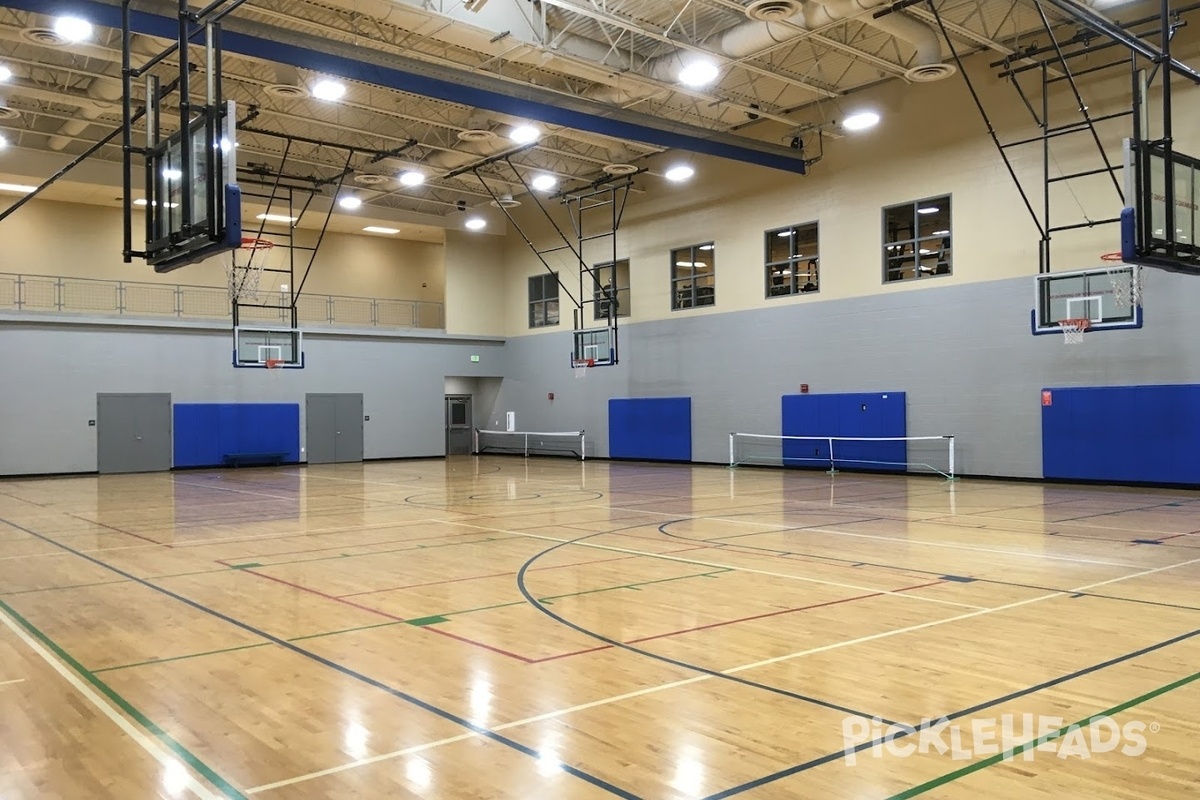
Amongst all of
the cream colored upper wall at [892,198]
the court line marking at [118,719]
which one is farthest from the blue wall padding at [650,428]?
the court line marking at [118,719]

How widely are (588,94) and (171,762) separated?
704 inches

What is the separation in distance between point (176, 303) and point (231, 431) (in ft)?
14.4

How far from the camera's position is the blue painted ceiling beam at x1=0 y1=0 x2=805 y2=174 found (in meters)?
13.4

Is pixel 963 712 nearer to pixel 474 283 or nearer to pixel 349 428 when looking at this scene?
pixel 349 428

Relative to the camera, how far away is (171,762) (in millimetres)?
4164

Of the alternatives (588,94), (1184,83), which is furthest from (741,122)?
(1184,83)

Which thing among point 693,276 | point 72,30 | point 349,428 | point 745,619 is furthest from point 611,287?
point 745,619

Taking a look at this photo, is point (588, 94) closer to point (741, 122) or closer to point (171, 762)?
point (741, 122)

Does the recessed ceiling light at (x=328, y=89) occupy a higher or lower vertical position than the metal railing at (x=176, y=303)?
higher

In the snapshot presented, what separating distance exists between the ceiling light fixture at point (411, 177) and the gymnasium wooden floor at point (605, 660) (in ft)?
46.8

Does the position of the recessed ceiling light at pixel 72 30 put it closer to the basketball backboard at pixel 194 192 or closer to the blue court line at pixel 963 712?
the basketball backboard at pixel 194 192

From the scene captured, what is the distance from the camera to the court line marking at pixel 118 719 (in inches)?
153

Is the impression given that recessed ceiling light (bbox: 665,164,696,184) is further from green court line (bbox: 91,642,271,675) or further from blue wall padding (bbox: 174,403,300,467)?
green court line (bbox: 91,642,271,675)

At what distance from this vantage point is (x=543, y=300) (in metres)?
30.9
